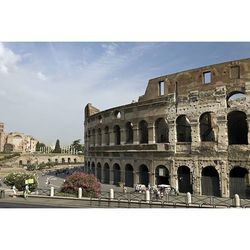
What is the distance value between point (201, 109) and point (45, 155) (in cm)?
5794

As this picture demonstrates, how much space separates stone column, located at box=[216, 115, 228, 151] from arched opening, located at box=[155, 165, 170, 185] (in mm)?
5256

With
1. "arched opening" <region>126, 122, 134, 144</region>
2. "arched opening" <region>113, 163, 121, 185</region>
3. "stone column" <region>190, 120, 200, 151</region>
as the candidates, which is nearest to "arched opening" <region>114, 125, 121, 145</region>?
"arched opening" <region>126, 122, 134, 144</region>

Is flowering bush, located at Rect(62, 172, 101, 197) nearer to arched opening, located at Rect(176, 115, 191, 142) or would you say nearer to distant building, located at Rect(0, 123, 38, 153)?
arched opening, located at Rect(176, 115, 191, 142)

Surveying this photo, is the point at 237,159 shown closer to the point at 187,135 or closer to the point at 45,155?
the point at 187,135

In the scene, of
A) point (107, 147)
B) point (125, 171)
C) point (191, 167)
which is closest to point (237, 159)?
point (191, 167)

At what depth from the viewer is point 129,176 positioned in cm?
2727

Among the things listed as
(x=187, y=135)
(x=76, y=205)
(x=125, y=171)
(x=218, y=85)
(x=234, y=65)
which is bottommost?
(x=76, y=205)

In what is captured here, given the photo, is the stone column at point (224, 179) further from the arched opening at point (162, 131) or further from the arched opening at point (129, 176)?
the arched opening at point (129, 176)

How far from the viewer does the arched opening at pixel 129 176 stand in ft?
88.3

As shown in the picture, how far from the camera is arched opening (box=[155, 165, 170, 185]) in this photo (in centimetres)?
2400

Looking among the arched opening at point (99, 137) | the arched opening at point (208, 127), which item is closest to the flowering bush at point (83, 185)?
the arched opening at point (208, 127)

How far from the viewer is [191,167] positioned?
22250 millimetres

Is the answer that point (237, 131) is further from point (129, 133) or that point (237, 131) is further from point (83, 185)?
point (83, 185)

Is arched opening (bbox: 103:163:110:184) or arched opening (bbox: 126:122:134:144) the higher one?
arched opening (bbox: 126:122:134:144)
